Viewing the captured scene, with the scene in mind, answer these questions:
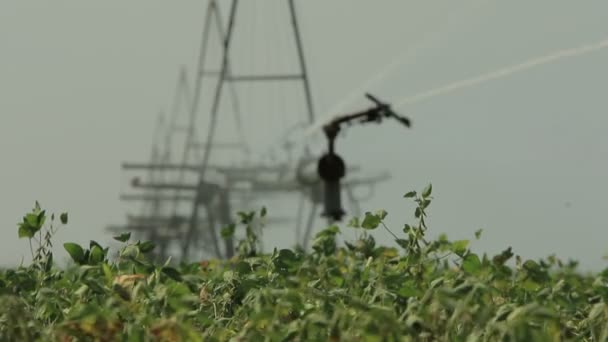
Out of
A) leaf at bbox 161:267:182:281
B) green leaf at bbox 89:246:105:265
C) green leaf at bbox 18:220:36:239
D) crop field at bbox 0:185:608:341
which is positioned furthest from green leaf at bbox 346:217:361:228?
leaf at bbox 161:267:182:281

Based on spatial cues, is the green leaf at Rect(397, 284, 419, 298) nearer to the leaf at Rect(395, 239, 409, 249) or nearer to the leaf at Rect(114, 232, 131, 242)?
Answer: the leaf at Rect(395, 239, 409, 249)

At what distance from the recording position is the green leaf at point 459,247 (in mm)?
3783

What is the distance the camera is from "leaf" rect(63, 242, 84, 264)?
3.45 meters

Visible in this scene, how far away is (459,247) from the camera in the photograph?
380cm

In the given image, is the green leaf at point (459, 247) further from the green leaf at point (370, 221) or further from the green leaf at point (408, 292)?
the green leaf at point (408, 292)

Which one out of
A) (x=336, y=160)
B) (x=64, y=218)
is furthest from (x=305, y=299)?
(x=336, y=160)

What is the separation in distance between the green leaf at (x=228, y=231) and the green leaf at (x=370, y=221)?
1.08 m

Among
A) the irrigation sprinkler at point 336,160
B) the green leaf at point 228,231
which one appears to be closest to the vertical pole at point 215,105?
the irrigation sprinkler at point 336,160

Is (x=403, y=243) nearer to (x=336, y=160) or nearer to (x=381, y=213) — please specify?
(x=381, y=213)

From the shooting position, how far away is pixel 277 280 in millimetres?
3473

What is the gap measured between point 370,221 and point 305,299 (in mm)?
645

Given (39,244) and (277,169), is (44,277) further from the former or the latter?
(277,169)

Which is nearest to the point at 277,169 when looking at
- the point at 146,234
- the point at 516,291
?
the point at 146,234

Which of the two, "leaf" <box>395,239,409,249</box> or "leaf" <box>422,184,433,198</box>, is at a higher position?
"leaf" <box>422,184,433,198</box>
